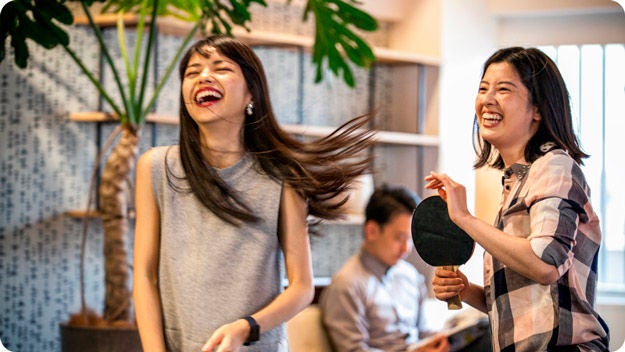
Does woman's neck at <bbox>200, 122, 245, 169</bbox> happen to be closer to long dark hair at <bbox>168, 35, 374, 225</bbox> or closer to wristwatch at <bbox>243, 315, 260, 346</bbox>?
long dark hair at <bbox>168, 35, 374, 225</bbox>

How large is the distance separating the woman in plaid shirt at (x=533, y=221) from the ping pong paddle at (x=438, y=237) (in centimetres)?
2

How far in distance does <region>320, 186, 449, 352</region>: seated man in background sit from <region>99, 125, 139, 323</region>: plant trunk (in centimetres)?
61

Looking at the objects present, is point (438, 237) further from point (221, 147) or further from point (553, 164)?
point (221, 147)

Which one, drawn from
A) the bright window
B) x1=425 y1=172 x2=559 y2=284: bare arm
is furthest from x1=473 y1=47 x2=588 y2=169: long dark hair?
the bright window

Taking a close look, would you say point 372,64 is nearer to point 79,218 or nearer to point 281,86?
point 281,86

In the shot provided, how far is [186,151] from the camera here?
4.96ft

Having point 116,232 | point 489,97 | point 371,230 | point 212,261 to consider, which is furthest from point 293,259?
point 116,232

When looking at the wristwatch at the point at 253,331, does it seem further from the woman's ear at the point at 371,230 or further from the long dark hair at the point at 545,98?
the woman's ear at the point at 371,230

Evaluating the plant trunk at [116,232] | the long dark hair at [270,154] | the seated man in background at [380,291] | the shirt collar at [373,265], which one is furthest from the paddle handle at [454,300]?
the plant trunk at [116,232]

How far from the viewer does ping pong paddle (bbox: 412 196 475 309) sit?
3.92ft

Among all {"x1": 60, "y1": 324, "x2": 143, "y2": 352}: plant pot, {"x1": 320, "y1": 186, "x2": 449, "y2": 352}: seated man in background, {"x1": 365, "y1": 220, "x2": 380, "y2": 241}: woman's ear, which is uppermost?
{"x1": 365, "y1": 220, "x2": 380, "y2": 241}: woman's ear

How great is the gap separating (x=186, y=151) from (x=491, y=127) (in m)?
0.55

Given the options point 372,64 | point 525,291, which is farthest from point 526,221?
point 372,64

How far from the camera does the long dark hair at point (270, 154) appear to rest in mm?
1483
